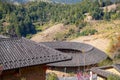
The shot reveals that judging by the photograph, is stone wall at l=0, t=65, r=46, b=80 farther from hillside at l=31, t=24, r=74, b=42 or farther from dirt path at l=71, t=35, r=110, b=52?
hillside at l=31, t=24, r=74, b=42

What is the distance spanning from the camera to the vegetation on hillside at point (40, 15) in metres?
67.6

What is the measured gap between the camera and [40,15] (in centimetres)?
8494

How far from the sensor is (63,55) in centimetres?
800

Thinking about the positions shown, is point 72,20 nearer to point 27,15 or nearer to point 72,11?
point 72,11

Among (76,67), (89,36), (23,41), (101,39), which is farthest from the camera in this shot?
(89,36)

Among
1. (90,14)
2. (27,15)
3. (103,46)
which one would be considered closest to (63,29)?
(90,14)

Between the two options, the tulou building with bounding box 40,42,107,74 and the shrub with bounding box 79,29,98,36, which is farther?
the shrub with bounding box 79,29,98,36

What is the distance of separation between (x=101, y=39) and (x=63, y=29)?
1655 cm

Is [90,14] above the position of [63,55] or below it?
below

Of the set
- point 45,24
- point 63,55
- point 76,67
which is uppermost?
point 63,55

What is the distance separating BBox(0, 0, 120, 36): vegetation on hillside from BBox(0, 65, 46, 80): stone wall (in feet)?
175

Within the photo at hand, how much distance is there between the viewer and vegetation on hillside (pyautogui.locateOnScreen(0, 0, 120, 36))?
67.6 meters

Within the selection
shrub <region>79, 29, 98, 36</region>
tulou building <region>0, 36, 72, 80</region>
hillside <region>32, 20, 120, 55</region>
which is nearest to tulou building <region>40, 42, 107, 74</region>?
tulou building <region>0, 36, 72, 80</region>

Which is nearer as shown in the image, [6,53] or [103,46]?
[6,53]
